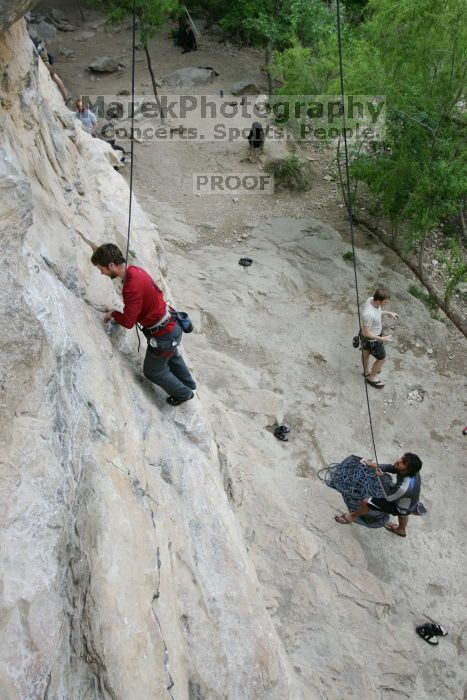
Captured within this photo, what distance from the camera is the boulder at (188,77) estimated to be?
56.8 ft

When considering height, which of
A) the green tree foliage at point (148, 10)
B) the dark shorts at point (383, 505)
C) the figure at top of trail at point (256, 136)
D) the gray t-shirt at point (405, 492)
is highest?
the green tree foliage at point (148, 10)

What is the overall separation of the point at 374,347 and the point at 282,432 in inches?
82.6

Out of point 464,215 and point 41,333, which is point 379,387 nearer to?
point 41,333

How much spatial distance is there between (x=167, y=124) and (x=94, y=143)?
7.32 meters

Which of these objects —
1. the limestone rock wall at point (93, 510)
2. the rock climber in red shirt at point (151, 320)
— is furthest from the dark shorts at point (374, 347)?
the rock climber in red shirt at point (151, 320)

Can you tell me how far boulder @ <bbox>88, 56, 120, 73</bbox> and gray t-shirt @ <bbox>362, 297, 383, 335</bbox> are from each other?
49.0ft

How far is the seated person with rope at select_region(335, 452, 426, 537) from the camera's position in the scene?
5.43 metres

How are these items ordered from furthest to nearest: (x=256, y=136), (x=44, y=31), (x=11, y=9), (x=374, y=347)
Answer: (x=44, y=31), (x=256, y=136), (x=374, y=347), (x=11, y=9)

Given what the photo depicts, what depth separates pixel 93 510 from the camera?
3.19m

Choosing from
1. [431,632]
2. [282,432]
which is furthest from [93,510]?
[282,432]

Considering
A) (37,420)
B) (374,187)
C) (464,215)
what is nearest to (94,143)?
(374,187)

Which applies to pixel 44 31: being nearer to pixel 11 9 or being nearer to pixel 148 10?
pixel 148 10

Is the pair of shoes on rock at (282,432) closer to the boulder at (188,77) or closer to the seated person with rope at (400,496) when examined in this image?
the seated person with rope at (400,496)

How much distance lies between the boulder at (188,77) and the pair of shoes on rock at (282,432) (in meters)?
14.2
